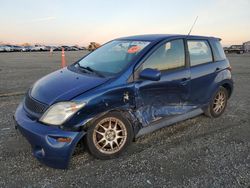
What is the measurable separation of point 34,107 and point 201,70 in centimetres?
296

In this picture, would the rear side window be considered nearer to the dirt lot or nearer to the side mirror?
the dirt lot

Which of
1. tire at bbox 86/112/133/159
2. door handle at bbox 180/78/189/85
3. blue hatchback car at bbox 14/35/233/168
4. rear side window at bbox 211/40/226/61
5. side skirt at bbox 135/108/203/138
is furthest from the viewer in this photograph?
rear side window at bbox 211/40/226/61

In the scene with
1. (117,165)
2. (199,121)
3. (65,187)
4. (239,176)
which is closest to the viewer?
(65,187)

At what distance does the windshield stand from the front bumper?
1118 mm

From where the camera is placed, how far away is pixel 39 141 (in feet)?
11.1

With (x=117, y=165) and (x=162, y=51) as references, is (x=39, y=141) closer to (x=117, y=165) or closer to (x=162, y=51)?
(x=117, y=165)

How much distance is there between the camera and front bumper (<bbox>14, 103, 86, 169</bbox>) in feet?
11.0

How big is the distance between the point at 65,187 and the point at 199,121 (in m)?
3.23

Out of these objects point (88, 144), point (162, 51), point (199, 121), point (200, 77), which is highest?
point (162, 51)

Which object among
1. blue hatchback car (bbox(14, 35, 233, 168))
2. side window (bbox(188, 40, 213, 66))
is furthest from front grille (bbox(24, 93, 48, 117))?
side window (bbox(188, 40, 213, 66))

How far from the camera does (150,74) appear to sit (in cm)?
396

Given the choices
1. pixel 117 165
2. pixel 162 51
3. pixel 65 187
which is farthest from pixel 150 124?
pixel 65 187

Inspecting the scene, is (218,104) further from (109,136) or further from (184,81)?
(109,136)

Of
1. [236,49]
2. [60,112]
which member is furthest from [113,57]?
[236,49]
